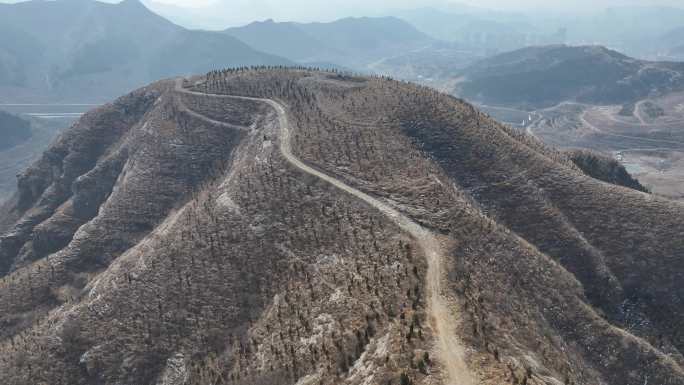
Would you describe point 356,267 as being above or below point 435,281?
below

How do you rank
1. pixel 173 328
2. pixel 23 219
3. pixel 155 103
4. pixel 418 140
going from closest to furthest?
pixel 173 328, pixel 418 140, pixel 23 219, pixel 155 103

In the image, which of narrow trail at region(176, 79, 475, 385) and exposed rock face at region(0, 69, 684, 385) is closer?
narrow trail at region(176, 79, 475, 385)

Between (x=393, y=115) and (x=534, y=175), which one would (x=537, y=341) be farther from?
(x=393, y=115)

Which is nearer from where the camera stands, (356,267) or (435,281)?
(435,281)

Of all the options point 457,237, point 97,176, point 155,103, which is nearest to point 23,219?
point 97,176

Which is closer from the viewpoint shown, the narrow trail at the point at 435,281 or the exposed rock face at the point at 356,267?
the narrow trail at the point at 435,281
